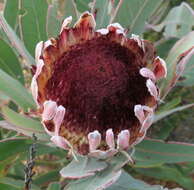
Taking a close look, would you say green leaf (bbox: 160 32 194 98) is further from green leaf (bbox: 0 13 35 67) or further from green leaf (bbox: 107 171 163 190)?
green leaf (bbox: 0 13 35 67)

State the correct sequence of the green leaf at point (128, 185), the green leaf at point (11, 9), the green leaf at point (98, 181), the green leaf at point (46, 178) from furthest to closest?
the green leaf at point (46, 178) → the green leaf at point (11, 9) → the green leaf at point (128, 185) → the green leaf at point (98, 181)

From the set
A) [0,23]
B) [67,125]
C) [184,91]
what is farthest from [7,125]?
[184,91]

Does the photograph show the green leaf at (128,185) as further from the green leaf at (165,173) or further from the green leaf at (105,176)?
the green leaf at (165,173)

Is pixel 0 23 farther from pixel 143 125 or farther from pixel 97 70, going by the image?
pixel 143 125

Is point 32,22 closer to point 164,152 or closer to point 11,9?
point 11,9

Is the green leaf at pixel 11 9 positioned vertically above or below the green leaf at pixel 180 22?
above

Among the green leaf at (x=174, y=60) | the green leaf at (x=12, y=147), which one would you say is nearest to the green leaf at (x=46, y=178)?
the green leaf at (x=12, y=147)
